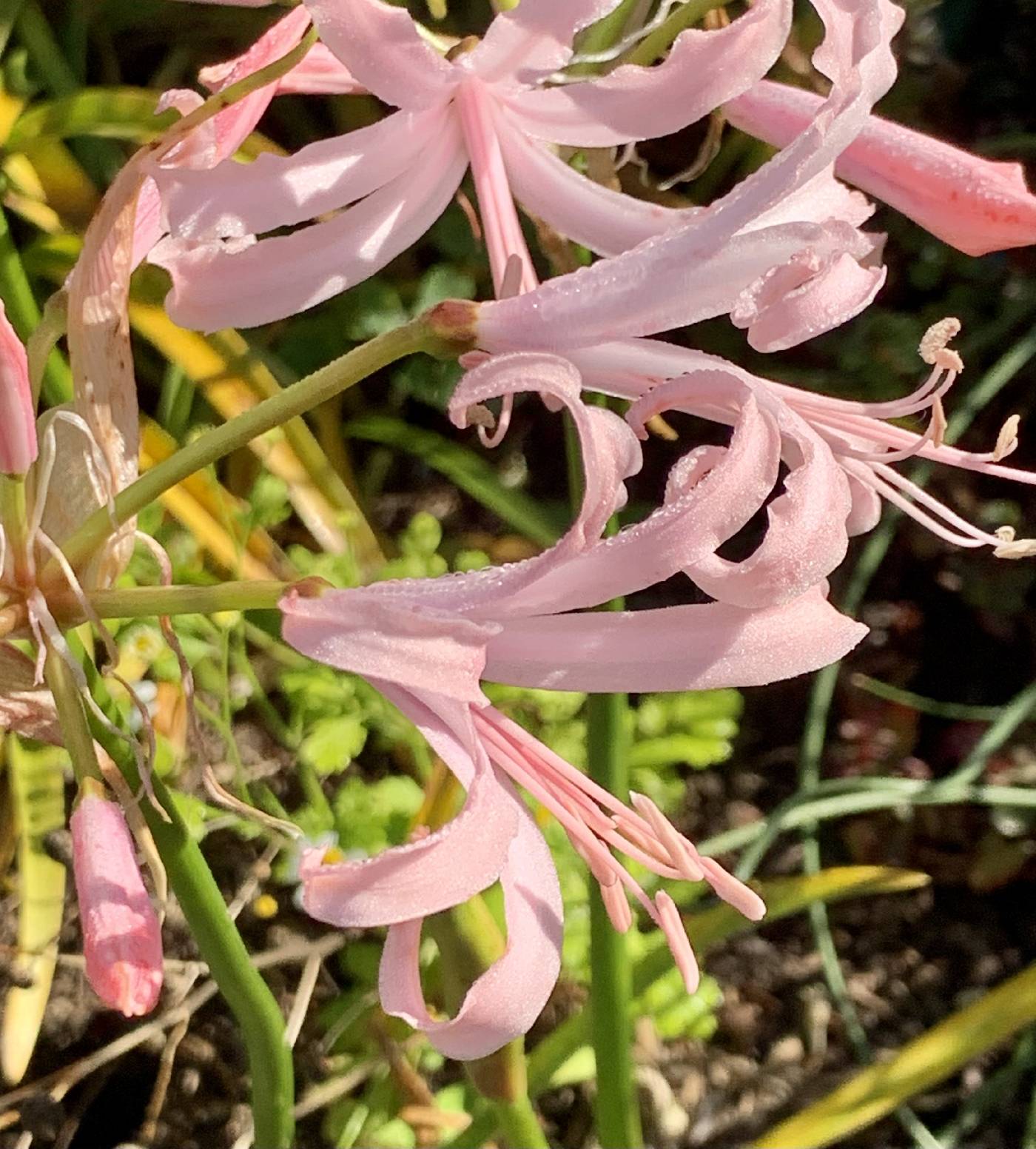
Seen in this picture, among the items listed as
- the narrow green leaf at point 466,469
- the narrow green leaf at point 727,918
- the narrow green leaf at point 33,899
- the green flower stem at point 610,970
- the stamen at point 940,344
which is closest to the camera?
the stamen at point 940,344

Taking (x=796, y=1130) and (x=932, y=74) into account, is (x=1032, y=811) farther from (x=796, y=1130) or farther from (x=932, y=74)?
(x=932, y=74)

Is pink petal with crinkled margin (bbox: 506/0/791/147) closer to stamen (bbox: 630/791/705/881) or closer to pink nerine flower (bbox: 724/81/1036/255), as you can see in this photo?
pink nerine flower (bbox: 724/81/1036/255)

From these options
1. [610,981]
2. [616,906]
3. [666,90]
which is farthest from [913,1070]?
[666,90]

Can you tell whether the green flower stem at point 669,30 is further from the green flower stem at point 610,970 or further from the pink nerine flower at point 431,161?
the green flower stem at point 610,970

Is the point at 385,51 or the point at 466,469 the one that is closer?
the point at 385,51

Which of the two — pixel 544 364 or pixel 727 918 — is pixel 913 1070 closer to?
pixel 727 918

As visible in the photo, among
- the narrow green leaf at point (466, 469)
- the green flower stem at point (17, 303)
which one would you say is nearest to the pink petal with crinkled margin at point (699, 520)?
the green flower stem at point (17, 303)

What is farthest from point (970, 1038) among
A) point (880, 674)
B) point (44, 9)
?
point (44, 9)
